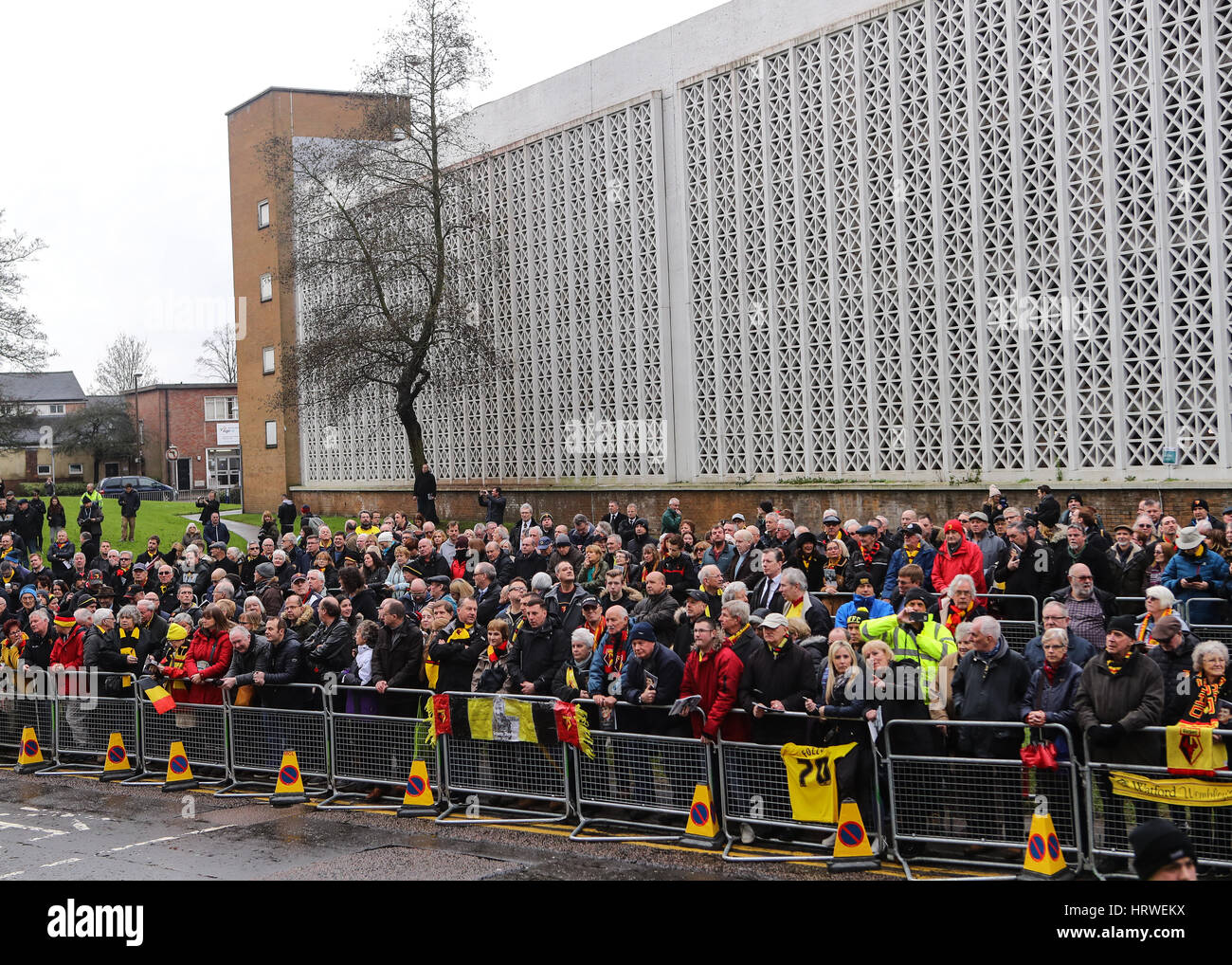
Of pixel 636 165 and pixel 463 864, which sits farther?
pixel 636 165

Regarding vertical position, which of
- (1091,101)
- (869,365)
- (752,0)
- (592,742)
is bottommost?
(592,742)

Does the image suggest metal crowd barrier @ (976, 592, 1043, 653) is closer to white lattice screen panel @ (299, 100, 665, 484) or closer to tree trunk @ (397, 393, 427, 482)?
white lattice screen panel @ (299, 100, 665, 484)

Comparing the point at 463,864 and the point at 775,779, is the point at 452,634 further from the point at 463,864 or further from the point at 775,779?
the point at 775,779

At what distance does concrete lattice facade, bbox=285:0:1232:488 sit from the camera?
1773cm

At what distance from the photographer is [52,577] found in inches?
796

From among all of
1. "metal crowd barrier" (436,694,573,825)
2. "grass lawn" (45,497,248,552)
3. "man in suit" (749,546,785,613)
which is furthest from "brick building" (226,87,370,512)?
"metal crowd barrier" (436,694,573,825)

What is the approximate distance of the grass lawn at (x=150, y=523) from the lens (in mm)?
34562

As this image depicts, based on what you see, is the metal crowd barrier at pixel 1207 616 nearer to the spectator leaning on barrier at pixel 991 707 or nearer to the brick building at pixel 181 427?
the spectator leaning on barrier at pixel 991 707

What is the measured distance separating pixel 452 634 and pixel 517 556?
5267 millimetres

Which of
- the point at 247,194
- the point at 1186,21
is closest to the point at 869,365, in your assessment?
the point at 1186,21

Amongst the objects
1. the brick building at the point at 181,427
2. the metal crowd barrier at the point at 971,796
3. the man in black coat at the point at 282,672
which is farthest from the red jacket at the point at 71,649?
the brick building at the point at 181,427

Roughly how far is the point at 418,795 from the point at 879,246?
47.9ft

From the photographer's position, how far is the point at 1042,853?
Result: 306 inches

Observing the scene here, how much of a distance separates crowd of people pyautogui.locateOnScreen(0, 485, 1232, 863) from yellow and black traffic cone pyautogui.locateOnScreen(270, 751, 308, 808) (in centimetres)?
59
